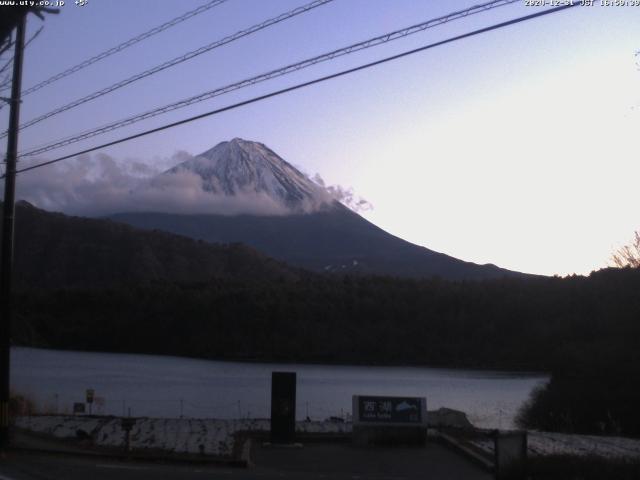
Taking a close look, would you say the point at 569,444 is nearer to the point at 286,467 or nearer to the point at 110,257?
the point at 286,467

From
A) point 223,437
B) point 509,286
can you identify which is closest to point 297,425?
point 223,437

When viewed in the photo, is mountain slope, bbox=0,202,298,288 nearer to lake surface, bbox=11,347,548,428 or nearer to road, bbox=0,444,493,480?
lake surface, bbox=11,347,548,428

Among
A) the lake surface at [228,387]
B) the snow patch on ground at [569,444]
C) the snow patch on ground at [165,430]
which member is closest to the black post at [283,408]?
the snow patch on ground at [165,430]

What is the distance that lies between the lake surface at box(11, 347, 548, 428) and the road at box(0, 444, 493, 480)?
1412 cm

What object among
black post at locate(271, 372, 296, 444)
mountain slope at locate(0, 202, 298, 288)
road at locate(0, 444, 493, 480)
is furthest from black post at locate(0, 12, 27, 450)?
mountain slope at locate(0, 202, 298, 288)

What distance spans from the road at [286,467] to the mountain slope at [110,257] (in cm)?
9003

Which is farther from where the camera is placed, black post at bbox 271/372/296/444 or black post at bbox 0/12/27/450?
black post at bbox 271/372/296/444

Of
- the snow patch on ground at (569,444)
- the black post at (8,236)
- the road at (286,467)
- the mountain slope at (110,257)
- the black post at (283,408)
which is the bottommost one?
the road at (286,467)

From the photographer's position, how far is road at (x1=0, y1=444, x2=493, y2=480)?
15.5 meters

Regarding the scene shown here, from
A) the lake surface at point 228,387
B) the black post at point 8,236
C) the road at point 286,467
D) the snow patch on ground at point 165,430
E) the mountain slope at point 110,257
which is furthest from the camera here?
the mountain slope at point 110,257

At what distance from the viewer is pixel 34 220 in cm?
13462

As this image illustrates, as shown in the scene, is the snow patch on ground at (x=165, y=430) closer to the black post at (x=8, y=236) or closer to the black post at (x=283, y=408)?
the black post at (x=283, y=408)

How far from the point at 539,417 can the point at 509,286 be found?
41614 mm

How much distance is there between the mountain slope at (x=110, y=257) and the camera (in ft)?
375
